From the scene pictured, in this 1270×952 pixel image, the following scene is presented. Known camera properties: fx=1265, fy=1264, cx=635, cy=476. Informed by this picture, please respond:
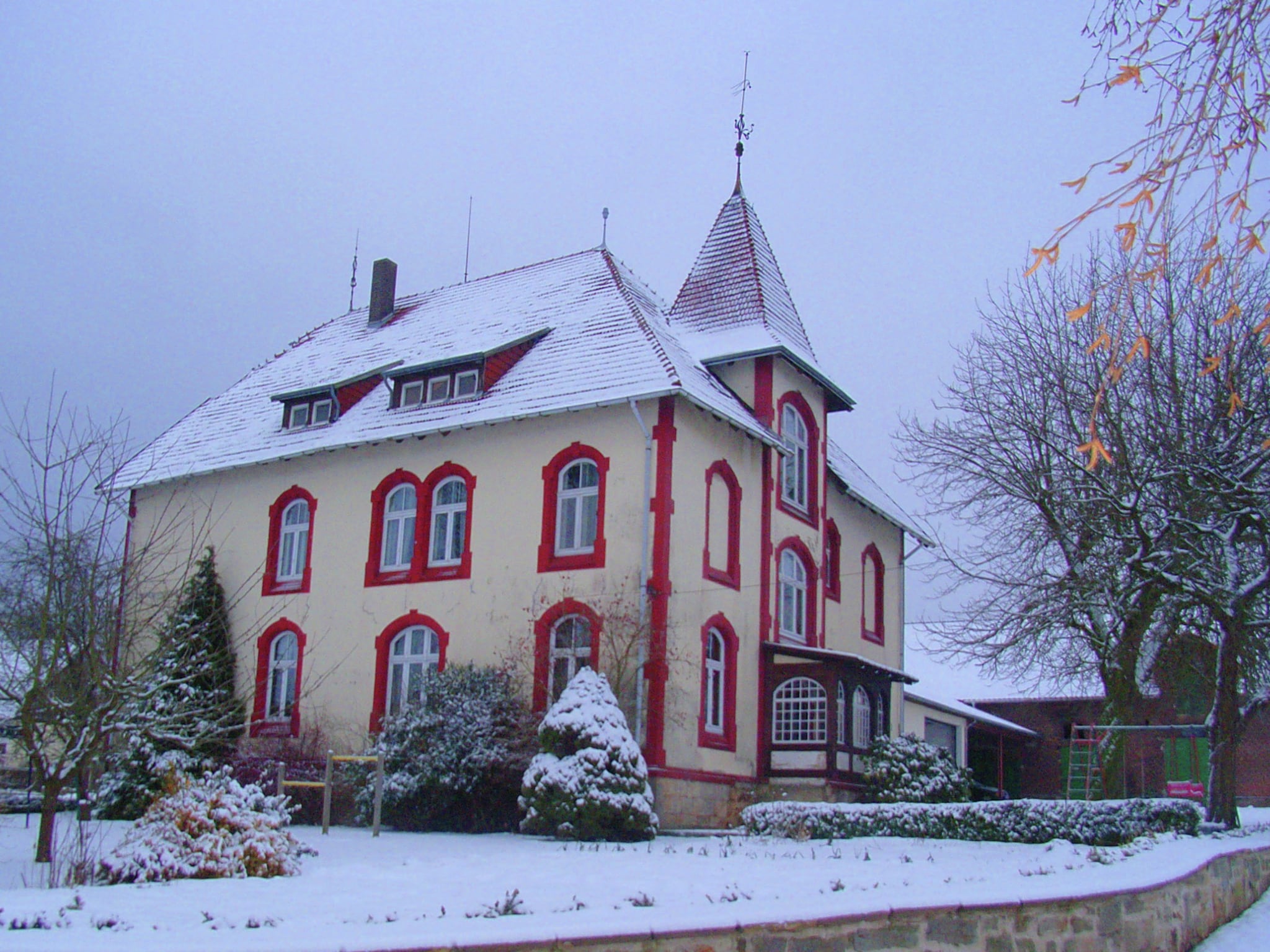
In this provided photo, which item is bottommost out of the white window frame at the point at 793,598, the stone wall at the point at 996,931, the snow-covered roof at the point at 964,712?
the stone wall at the point at 996,931

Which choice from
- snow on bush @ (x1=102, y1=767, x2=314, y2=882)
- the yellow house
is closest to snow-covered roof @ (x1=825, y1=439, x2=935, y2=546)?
the yellow house

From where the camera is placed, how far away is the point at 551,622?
69.1 ft

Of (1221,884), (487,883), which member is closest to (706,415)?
(1221,884)

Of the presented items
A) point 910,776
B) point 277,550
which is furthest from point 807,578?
point 277,550

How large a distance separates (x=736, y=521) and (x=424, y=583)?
576cm

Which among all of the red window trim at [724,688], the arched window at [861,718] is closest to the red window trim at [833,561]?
the arched window at [861,718]

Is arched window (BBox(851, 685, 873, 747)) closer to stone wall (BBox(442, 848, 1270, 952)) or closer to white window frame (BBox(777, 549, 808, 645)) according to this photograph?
white window frame (BBox(777, 549, 808, 645))

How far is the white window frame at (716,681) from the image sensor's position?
68.9 feet

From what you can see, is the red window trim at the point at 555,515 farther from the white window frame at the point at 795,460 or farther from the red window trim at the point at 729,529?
the white window frame at the point at 795,460

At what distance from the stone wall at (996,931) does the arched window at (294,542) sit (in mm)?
17883

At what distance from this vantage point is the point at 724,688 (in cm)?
2141

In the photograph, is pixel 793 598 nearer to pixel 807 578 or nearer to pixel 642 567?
pixel 807 578

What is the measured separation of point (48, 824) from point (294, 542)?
46.1 feet

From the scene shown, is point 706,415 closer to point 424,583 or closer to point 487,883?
point 424,583
